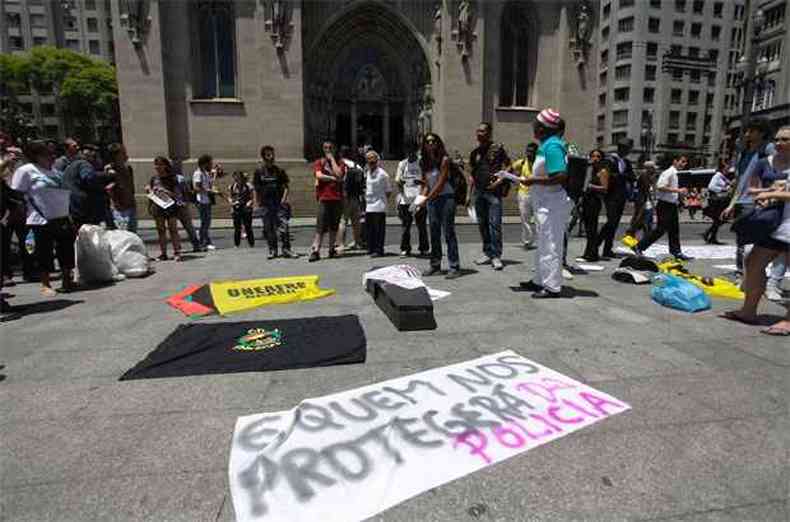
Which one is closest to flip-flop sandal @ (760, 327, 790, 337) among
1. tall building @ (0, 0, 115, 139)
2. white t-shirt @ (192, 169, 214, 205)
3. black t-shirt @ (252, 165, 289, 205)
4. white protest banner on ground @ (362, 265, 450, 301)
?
white protest banner on ground @ (362, 265, 450, 301)

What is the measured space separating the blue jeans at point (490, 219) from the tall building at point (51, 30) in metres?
76.7

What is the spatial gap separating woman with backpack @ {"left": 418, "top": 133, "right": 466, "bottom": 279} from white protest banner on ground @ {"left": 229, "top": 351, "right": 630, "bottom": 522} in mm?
3476

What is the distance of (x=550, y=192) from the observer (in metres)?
5.25

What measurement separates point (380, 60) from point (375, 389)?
86.1ft

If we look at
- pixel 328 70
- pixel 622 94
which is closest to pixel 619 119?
pixel 622 94

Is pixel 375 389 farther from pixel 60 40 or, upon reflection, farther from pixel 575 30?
pixel 60 40

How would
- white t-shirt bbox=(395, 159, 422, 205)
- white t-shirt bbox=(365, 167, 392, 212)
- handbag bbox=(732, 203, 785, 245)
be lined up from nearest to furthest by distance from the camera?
handbag bbox=(732, 203, 785, 245), white t-shirt bbox=(365, 167, 392, 212), white t-shirt bbox=(395, 159, 422, 205)

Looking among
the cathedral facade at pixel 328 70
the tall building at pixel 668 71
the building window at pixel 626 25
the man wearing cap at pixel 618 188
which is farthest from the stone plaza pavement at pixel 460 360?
the building window at pixel 626 25

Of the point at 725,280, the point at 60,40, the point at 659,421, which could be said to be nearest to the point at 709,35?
the point at 725,280

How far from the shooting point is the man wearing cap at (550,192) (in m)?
5.10

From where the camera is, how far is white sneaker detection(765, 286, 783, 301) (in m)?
5.61

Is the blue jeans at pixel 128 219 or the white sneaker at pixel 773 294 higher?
the blue jeans at pixel 128 219

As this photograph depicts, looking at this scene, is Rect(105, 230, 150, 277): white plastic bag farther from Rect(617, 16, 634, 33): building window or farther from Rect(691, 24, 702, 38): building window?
Rect(691, 24, 702, 38): building window

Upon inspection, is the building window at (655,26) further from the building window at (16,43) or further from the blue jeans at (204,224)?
the building window at (16,43)
